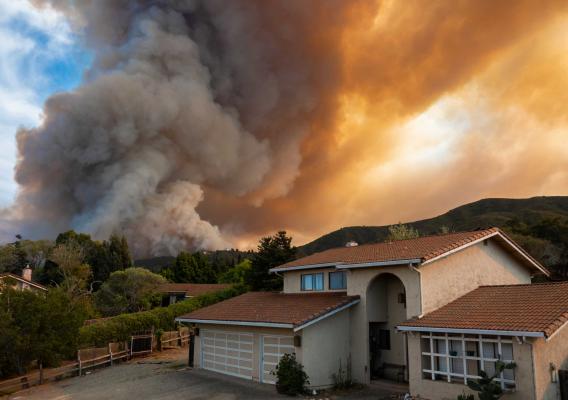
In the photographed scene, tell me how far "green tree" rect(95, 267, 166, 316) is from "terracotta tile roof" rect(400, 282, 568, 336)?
35692 millimetres

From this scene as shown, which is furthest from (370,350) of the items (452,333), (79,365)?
(79,365)

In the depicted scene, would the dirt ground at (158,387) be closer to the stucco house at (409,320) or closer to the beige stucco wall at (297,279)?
the stucco house at (409,320)

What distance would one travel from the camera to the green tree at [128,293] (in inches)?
1812

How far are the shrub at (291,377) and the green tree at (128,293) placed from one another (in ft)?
101

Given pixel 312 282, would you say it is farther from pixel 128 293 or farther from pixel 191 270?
pixel 191 270

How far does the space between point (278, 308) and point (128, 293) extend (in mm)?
31207

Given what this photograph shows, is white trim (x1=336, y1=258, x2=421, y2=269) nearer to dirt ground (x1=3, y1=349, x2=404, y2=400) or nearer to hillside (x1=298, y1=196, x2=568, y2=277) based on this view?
dirt ground (x1=3, y1=349, x2=404, y2=400)

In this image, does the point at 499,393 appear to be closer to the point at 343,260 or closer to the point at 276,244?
the point at 343,260

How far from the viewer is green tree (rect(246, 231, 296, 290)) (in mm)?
39500

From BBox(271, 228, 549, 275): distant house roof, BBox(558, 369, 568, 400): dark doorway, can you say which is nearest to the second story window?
BBox(271, 228, 549, 275): distant house roof

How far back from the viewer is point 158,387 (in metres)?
20.8

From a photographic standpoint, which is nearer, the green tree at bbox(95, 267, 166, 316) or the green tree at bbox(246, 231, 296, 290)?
the green tree at bbox(246, 231, 296, 290)

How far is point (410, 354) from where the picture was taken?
16516 mm

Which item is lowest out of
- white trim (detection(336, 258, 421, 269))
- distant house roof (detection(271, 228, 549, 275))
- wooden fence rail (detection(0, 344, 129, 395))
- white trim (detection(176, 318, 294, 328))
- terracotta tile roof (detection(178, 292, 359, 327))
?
wooden fence rail (detection(0, 344, 129, 395))
